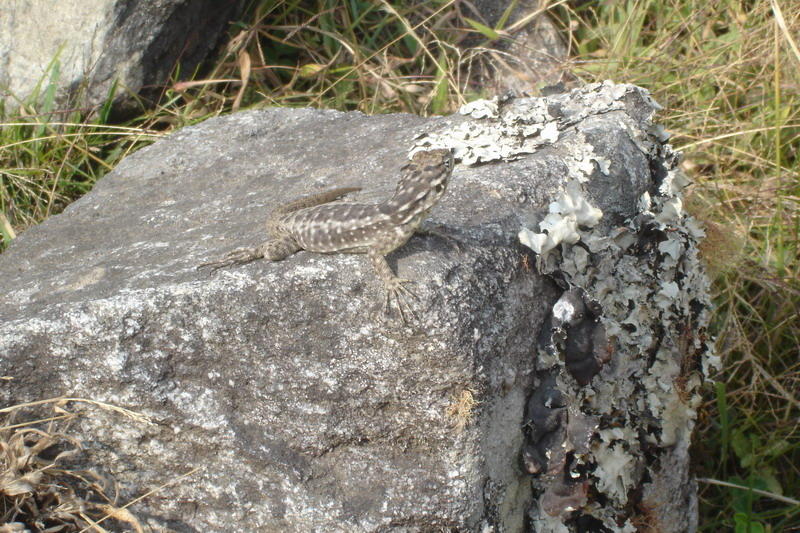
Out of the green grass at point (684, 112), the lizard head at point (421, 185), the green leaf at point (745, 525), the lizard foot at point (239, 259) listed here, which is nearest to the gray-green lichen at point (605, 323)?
the green leaf at point (745, 525)

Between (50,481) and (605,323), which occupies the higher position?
(50,481)

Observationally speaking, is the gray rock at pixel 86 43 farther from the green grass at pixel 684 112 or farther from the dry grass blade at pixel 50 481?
the dry grass blade at pixel 50 481

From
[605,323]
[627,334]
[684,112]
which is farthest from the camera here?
[684,112]

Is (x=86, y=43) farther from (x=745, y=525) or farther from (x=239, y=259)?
(x=745, y=525)

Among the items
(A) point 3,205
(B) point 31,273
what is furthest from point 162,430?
(A) point 3,205

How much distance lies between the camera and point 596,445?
3377 millimetres

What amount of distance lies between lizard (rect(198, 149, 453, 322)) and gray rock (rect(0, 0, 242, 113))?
2.99 meters

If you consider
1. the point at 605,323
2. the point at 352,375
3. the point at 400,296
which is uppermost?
the point at 400,296

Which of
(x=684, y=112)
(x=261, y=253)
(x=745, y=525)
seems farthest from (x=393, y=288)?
(x=684, y=112)

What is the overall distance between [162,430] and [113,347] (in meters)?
0.38

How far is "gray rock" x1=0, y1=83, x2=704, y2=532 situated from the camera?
291 cm

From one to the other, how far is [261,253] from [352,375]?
69cm

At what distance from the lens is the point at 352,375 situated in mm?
2939

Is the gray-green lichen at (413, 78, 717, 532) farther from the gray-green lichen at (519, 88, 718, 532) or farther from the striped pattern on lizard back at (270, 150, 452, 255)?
the striped pattern on lizard back at (270, 150, 452, 255)
